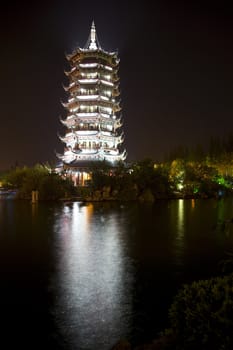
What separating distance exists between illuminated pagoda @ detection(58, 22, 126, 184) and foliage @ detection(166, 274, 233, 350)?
43247mm

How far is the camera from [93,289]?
29.7ft

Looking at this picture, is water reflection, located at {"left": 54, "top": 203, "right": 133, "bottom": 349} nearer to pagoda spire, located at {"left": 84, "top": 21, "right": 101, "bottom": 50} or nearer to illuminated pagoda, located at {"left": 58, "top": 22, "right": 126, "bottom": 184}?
illuminated pagoda, located at {"left": 58, "top": 22, "right": 126, "bottom": 184}

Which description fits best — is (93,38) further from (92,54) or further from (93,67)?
(93,67)

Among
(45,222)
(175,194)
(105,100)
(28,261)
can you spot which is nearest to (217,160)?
(175,194)

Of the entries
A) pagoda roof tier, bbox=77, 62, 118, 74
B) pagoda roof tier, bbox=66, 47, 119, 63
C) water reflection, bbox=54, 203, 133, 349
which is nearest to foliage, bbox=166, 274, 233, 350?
water reflection, bbox=54, 203, 133, 349

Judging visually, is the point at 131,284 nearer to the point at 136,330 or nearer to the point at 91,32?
the point at 136,330

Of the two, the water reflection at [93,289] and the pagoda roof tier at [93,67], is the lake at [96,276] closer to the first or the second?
the water reflection at [93,289]

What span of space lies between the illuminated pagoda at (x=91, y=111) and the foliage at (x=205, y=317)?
142ft

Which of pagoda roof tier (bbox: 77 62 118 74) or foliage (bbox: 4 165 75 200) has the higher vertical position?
pagoda roof tier (bbox: 77 62 118 74)

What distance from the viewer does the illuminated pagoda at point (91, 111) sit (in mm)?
48281

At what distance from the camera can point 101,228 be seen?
19.5 metres


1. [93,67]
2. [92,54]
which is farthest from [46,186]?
[92,54]

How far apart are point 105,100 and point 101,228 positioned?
33042 millimetres

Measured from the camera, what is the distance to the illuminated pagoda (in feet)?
158
